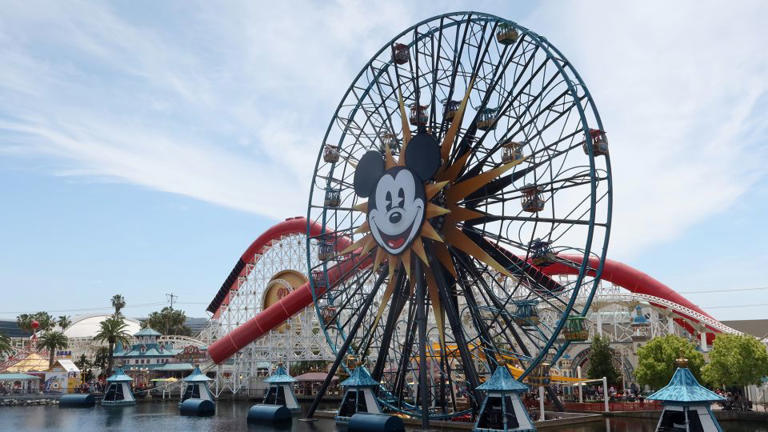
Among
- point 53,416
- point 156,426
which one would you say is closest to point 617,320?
point 156,426

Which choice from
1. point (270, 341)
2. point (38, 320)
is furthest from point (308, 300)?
point (38, 320)

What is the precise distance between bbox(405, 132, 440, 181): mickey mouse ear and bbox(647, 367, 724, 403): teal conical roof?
12.8 metres

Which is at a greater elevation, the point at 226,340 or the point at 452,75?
the point at 452,75

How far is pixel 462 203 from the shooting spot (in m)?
31.3

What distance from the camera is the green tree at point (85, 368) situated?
72.7 metres

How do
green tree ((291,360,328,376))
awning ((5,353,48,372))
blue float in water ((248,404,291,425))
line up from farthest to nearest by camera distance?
green tree ((291,360,328,376))
awning ((5,353,48,372))
blue float in water ((248,404,291,425))

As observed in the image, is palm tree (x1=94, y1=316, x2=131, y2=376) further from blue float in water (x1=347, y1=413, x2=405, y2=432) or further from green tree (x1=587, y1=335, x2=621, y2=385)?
blue float in water (x1=347, y1=413, x2=405, y2=432)

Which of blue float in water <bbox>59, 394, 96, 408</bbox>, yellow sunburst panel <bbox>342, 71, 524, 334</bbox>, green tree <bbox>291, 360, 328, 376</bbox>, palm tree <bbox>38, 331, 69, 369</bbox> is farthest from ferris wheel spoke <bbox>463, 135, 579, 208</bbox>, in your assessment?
palm tree <bbox>38, 331, 69, 369</bbox>

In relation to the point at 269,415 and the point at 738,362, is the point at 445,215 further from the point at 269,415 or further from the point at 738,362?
the point at 738,362

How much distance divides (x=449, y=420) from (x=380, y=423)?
5.14m

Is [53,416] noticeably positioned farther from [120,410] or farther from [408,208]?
[408,208]

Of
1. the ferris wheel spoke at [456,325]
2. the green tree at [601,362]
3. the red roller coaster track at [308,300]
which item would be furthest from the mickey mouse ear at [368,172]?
the green tree at [601,362]

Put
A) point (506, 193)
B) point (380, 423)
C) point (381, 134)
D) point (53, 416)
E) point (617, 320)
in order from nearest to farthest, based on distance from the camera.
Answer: point (380, 423) < point (506, 193) < point (381, 134) < point (53, 416) < point (617, 320)

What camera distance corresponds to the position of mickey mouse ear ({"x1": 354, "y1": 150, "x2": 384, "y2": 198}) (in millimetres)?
33562
